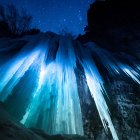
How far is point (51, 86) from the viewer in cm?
589

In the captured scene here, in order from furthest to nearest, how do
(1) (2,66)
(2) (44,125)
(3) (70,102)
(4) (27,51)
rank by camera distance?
(4) (27,51) → (1) (2,66) → (3) (70,102) → (2) (44,125)

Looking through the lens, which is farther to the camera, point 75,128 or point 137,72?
A: point 137,72

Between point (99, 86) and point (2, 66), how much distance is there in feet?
9.00

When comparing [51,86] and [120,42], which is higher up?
[120,42]

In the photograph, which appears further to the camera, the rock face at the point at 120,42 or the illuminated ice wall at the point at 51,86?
the rock face at the point at 120,42

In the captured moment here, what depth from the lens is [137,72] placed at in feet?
24.1

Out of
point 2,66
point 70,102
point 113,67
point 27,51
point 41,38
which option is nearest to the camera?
point 70,102

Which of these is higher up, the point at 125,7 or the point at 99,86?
the point at 125,7

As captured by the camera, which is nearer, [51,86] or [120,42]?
[51,86]

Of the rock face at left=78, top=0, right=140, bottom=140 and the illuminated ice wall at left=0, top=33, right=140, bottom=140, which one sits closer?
the illuminated ice wall at left=0, top=33, right=140, bottom=140

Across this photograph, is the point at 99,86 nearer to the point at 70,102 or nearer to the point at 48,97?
the point at 70,102

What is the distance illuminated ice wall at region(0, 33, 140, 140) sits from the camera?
5074 mm

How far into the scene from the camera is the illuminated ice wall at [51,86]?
16.6ft

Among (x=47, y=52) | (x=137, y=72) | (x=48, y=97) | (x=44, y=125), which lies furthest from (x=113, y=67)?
(x=44, y=125)
